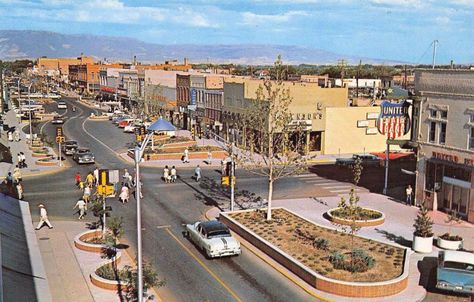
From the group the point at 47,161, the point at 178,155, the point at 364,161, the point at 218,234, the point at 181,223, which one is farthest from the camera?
the point at 364,161

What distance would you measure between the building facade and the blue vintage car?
11.8 meters

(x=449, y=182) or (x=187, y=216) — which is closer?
(x=187, y=216)

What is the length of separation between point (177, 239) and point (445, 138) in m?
19.0

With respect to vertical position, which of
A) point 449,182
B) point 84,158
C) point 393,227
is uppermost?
point 449,182

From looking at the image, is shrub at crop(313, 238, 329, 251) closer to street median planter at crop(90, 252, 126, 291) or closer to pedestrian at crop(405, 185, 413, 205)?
street median planter at crop(90, 252, 126, 291)

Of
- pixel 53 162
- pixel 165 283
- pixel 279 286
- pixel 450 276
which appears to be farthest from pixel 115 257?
pixel 53 162

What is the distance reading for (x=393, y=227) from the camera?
103 feet

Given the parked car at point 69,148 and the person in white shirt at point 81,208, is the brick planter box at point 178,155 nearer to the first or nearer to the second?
the parked car at point 69,148

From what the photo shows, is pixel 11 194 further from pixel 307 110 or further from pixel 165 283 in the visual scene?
pixel 307 110

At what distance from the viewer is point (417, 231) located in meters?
26.7

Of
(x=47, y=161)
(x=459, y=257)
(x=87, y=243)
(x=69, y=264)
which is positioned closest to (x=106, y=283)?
(x=69, y=264)

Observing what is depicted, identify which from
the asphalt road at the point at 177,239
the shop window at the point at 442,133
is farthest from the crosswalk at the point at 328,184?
the shop window at the point at 442,133

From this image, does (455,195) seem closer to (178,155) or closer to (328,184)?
(328,184)

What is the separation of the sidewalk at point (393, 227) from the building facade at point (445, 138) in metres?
1.44
